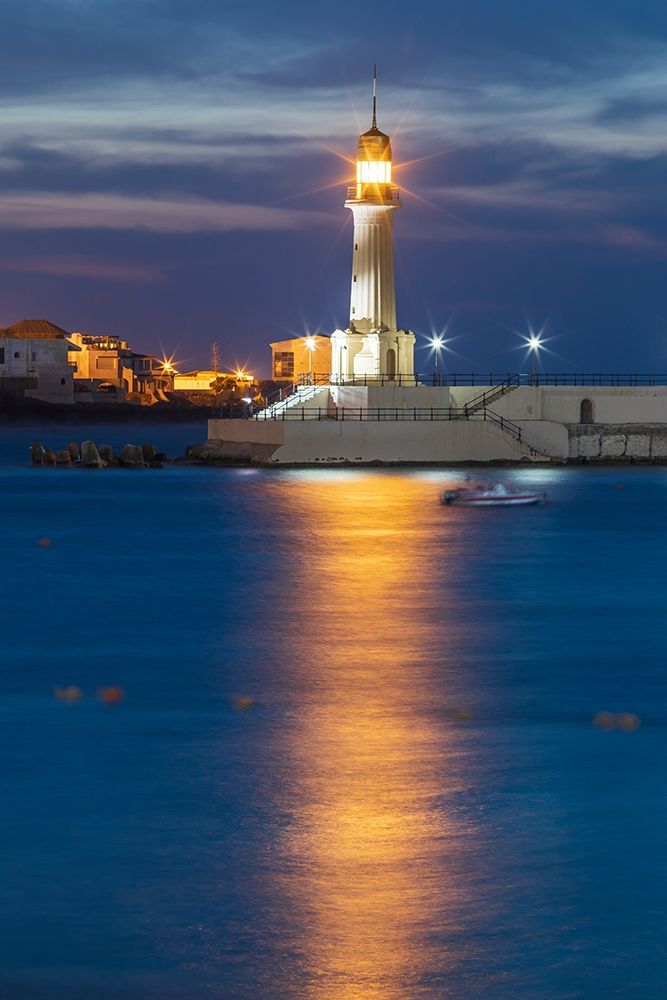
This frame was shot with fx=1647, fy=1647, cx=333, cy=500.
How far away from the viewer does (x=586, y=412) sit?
230 ft

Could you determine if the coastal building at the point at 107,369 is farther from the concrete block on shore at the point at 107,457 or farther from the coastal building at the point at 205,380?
the concrete block on shore at the point at 107,457

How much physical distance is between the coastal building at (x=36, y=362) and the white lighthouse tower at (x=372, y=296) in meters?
77.9

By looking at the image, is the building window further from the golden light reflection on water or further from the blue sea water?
the golden light reflection on water

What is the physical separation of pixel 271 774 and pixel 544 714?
4254 mm

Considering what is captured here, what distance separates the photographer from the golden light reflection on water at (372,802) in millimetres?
9891

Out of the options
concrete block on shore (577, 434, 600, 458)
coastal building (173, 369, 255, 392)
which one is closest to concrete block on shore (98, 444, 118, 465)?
concrete block on shore (577, 434, 600, 458)

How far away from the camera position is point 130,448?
2867 inches

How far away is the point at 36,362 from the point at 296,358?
25.1 metres

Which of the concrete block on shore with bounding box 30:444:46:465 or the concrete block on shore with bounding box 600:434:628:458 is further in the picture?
the concrete block on shore with bounding box 30:444:46:465

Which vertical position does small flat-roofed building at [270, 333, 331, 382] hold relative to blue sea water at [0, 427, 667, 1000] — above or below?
above

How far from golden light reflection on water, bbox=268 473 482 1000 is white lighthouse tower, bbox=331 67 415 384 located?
4043 centimetres

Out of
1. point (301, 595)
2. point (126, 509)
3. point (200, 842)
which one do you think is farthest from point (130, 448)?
point (200, 842)

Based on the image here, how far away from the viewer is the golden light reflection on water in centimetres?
989

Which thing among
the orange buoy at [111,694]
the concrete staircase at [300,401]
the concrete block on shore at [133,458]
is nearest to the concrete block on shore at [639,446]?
the concrete staircase at [300,401]
